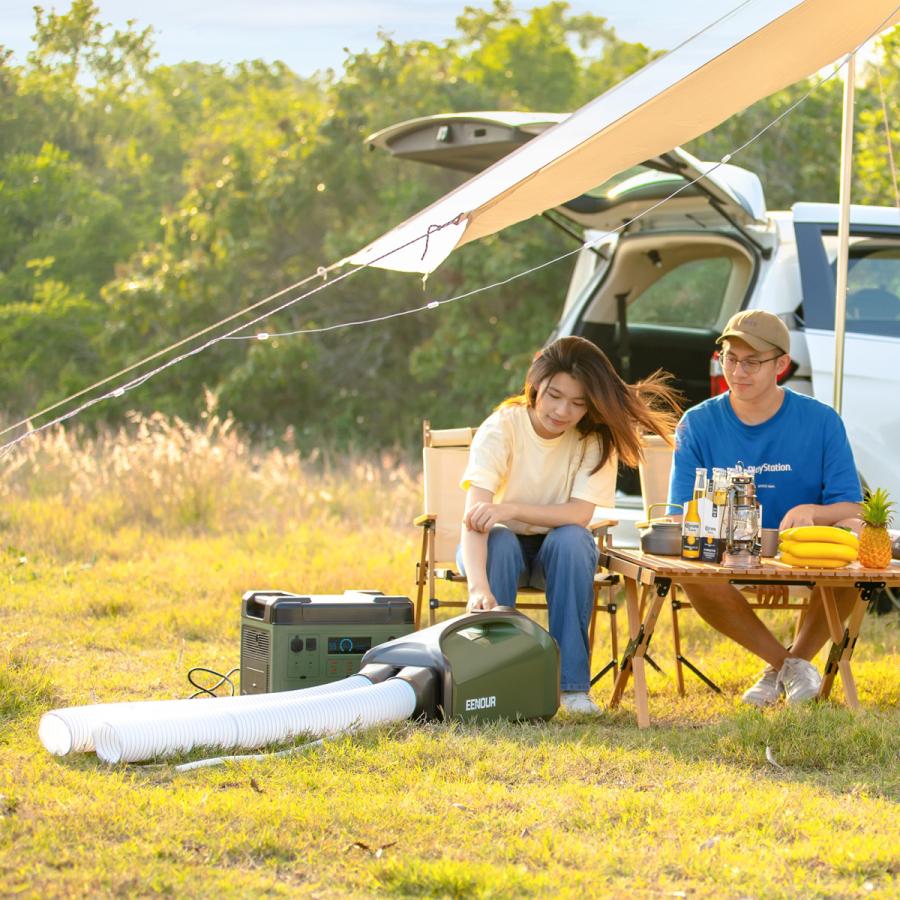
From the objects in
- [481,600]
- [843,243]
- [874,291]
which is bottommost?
[481,600]

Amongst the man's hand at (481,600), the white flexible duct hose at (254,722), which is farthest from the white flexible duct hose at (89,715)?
the man's hand at (481,600)

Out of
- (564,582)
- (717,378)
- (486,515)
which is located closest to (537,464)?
(486,515)

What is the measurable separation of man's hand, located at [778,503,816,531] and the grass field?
548 millimetres

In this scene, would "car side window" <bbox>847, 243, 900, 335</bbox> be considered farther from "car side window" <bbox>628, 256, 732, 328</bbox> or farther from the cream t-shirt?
the cream t-shirt

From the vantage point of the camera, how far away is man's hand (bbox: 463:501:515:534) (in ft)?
14.1

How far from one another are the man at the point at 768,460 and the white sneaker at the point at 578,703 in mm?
507

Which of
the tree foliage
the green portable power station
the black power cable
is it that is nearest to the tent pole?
the green portable power station

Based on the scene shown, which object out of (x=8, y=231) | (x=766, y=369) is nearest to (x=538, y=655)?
(x=766, y=369)

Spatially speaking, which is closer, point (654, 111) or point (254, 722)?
point (254, 722)

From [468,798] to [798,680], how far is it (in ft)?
5.05

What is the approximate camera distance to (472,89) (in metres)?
14.3

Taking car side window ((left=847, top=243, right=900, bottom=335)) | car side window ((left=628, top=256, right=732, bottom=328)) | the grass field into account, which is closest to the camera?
the grass field

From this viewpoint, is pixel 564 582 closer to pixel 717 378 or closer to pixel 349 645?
pixel 349 645

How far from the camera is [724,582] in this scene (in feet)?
13.3
